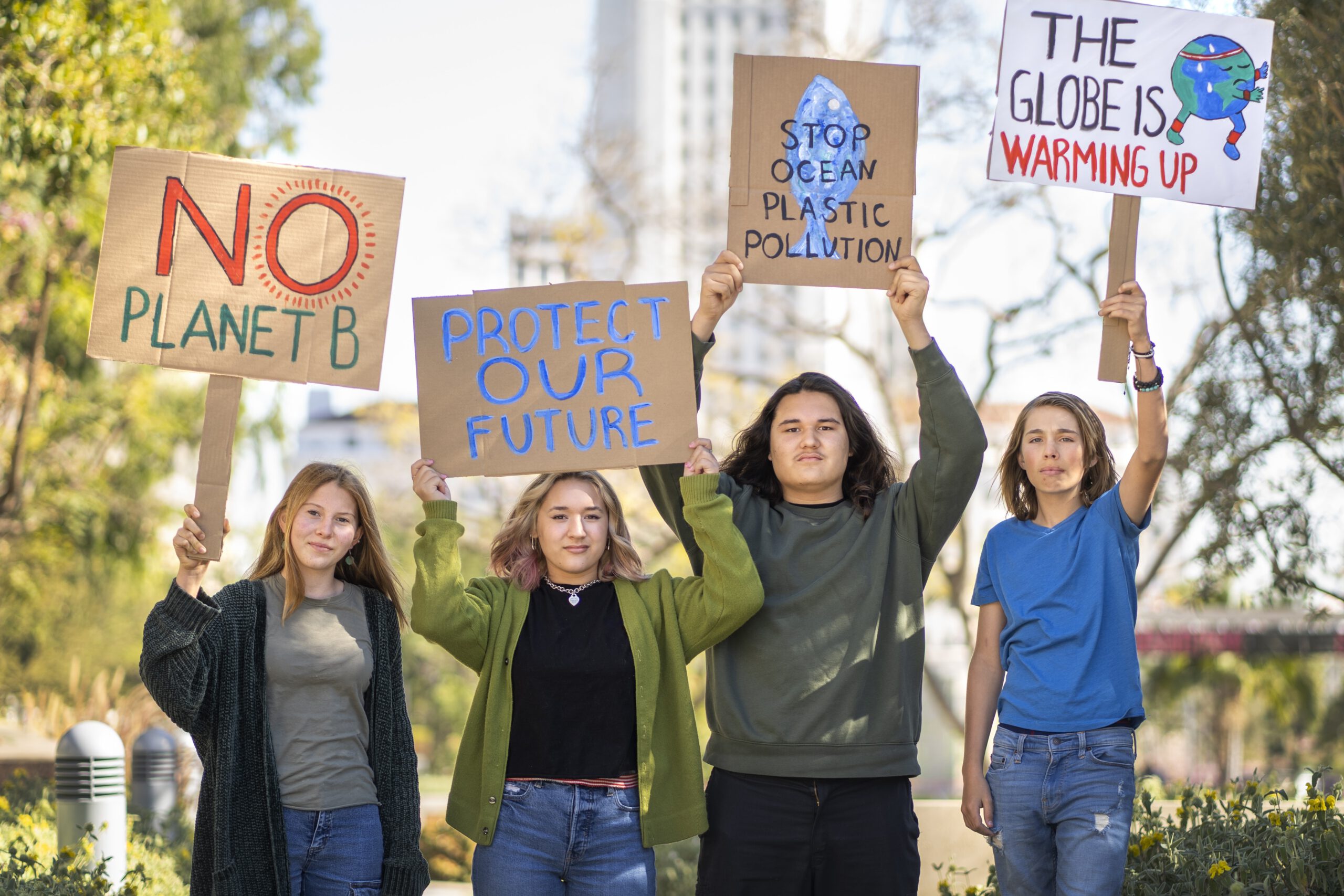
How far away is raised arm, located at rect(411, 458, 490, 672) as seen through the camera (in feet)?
10.7

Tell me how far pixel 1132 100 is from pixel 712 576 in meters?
2.04

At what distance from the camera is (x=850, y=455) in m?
3.68

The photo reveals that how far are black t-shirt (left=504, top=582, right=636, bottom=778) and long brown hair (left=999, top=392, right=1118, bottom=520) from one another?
1174mm

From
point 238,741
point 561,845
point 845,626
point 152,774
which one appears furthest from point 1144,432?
point 152,774

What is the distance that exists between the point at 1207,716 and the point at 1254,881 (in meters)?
26.2

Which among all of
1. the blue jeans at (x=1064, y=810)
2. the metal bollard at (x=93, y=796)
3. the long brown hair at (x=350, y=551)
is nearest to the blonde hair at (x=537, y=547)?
the long brown hair at (x=350, y=551)

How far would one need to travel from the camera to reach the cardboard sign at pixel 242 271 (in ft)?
12.0

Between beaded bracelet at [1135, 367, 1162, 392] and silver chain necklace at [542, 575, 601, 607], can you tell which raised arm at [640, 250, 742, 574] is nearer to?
silver chain necklace at [542, 575, 601, 607]

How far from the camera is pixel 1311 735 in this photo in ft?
76.9

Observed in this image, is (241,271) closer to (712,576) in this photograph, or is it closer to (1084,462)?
(712,576)

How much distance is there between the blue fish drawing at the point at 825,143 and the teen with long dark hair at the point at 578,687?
3.15ft

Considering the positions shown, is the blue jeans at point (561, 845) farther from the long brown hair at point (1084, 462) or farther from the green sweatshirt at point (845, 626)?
the long brown hair at point (1084, 462)

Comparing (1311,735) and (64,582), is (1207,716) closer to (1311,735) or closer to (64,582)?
(1311,735)

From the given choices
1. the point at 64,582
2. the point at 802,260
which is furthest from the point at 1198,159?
the point at 64,582
